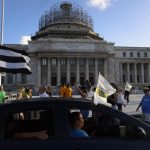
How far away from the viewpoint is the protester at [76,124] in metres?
5.25

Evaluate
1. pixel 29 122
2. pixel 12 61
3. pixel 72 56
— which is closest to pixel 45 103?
pixel 29 122

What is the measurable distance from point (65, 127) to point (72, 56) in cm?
8504

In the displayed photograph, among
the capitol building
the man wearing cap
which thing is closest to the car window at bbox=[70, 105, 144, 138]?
the man wearing cap

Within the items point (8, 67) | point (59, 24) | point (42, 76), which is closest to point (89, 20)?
point (59, 24)

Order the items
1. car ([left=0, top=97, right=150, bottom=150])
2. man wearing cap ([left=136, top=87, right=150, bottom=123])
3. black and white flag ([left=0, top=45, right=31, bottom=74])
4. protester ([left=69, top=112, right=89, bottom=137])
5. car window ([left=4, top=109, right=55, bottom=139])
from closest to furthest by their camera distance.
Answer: car ([left=0, top=97, right=150, bottom=150]) → car window ([left=4, top=109, right=55, bottom=139]) → protester ([left=69, top=112, right=89, bottom=137]) → black and white flag ([left=0, top=45, right=31, bottom=74]) → man wearing cap ([left=136, top=87, right=150, bottom=123])

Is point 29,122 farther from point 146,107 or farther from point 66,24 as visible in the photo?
point 66,24

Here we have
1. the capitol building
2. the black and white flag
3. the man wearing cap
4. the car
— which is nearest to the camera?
the car

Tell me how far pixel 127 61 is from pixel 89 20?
16246mm

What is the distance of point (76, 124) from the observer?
17.6 ft

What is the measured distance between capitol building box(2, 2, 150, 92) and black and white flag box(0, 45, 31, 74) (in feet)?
255

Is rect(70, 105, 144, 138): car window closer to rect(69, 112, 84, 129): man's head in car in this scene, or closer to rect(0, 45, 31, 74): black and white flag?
rect(69, 112, 84, 129): man's head in car

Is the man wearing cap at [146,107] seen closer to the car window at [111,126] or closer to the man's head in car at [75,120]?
the car window at [111,126]

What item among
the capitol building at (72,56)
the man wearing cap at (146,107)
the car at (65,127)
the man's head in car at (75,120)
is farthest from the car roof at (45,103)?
the capitol building at (72,56)

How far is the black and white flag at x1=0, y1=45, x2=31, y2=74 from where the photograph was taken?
33.7ft
